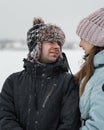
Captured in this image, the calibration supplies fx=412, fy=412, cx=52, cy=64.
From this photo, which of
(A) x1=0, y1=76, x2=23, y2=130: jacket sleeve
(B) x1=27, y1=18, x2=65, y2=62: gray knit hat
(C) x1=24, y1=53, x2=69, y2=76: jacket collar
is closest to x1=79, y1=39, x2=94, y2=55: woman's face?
(C) x1=24, y1=53, x2=69, y2=76: jacket collar

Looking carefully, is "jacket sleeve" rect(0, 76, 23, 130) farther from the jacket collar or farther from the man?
the jacket collar

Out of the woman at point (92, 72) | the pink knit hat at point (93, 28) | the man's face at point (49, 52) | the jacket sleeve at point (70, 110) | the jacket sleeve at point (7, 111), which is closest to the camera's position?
the woman at point (92, 72)

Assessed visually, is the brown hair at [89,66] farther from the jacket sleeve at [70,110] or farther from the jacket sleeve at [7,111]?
the jacket sleeve at [7,111]

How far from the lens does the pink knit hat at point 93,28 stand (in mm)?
2262

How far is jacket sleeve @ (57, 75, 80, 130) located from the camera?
7.98 ft

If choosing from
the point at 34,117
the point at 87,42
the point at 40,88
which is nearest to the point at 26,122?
the point at 34,117

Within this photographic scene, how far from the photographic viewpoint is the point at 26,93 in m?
2.58

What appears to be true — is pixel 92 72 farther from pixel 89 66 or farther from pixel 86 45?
pixel 86 45

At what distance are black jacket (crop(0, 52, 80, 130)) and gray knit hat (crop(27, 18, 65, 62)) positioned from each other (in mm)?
105

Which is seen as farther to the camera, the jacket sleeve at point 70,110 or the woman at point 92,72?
the jacket sleeve at point 70,110

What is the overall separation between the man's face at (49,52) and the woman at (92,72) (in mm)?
276

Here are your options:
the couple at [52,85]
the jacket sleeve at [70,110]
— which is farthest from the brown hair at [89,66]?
the jacket sleeve at [70,110]

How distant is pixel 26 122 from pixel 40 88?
8.9 inches

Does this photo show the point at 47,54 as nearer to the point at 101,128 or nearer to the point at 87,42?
the point at 87,42
